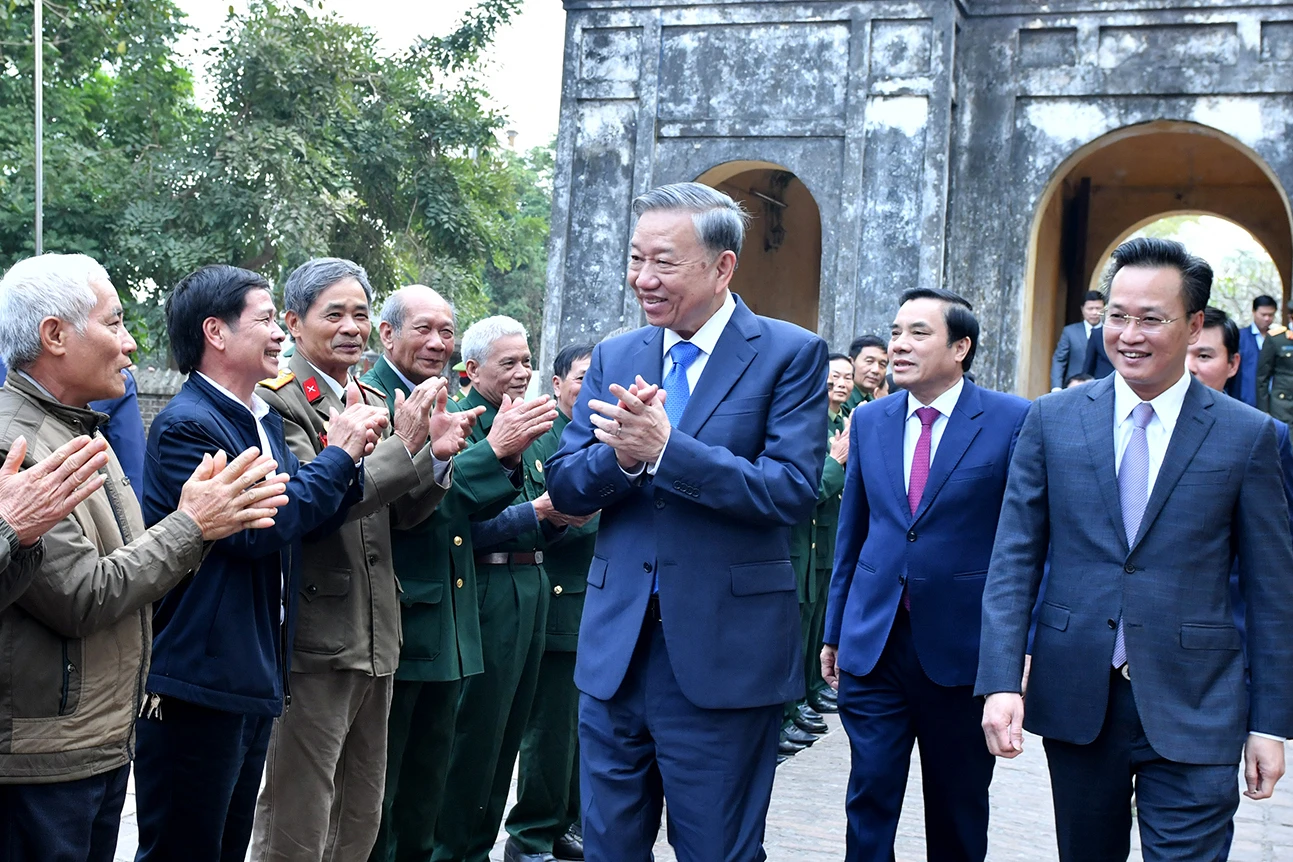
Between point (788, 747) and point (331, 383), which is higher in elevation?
point (331, 383)

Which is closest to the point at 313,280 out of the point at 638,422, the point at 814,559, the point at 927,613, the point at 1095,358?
the point at 638,422

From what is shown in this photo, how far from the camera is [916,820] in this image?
677 centimetres

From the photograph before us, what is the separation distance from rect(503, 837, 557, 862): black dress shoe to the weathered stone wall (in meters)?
10.3

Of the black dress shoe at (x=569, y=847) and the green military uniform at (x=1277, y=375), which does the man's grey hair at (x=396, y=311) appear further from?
the green military uniform at (x=1277, y=375)

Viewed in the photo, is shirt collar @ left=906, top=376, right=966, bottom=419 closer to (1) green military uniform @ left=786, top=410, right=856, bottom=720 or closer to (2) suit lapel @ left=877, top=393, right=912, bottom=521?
(2) suit lapel @ left=877, top=393, right=912, bottom=521

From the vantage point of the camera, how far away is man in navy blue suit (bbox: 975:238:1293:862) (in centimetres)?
362

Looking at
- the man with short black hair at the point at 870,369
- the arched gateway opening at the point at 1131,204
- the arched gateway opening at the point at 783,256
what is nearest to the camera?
the man with short black hair at the point at 870,369

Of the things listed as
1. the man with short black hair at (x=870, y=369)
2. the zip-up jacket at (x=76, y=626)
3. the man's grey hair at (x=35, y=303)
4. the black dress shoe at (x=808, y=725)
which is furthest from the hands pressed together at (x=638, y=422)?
the man with short black hair at (x=870, y=369)

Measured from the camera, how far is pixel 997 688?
3803 millimetres

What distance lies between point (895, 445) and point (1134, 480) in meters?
1.18

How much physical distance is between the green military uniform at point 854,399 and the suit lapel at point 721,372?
5.58 meters

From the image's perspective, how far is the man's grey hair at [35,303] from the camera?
3293mm

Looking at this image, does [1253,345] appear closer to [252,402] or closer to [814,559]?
[814,559]

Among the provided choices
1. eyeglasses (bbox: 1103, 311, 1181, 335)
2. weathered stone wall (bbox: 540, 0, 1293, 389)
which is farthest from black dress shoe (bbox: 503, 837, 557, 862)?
weathered stone wall (bbox: 540, 0, 1293, 389)
